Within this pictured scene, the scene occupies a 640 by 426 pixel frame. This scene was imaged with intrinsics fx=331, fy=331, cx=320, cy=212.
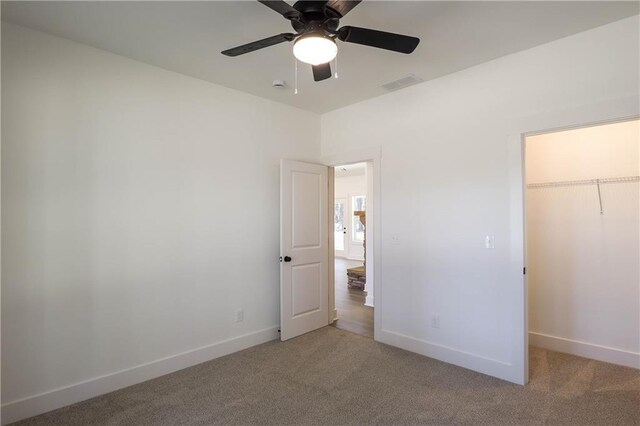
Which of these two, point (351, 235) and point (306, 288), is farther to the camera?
point (351, 235)

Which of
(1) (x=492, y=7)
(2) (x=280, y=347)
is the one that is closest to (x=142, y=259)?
(2) (x=280, y=347)

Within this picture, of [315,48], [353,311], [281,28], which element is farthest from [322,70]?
[353,311]

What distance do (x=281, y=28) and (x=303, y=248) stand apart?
94.3 inches

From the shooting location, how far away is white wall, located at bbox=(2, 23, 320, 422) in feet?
7.74

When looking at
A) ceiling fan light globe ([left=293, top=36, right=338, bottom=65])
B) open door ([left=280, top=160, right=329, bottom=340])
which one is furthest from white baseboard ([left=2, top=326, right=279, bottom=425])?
ceiling fan light globe ([left=293, top=36, right=338, bottom=65])

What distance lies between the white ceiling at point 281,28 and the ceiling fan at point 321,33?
0.37 metres

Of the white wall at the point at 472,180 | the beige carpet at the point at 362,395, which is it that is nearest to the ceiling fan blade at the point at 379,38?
the white wall at the point at 472,180

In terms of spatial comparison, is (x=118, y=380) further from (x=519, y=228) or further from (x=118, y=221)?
(x=519, y=228)

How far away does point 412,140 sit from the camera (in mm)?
3518

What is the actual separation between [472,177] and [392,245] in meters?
1.09

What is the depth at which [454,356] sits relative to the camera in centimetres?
318

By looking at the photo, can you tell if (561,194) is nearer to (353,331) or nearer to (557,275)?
(557,275)

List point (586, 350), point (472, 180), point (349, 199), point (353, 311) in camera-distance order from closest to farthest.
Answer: point (472, 180)
point (586, 350)
point (353, 311)
point (349, 199)

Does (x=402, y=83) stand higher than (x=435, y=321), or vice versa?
(x=402, y=83)
